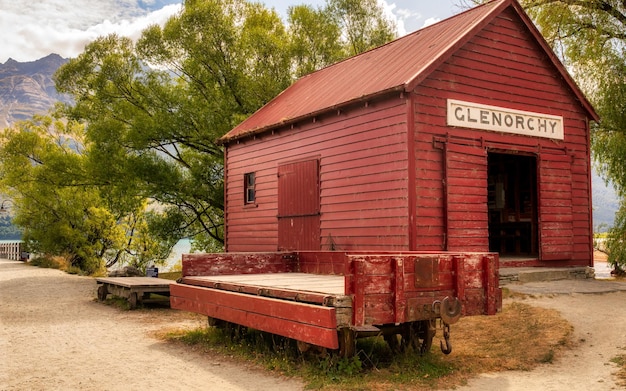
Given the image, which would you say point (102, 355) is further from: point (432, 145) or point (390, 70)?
point (390, 70)

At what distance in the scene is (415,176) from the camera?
38.6 feet

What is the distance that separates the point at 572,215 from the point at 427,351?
8908 mm

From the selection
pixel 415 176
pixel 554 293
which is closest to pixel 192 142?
pixel 415 176

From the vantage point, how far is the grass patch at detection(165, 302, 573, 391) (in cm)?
620

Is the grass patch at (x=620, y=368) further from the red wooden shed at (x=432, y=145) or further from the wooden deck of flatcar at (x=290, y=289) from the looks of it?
the red wooden shed at (x=432, y=145)

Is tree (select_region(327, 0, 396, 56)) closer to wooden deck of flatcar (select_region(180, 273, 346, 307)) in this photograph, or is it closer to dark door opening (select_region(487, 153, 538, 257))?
Answer: dark door opening (select_region(487, 153, 538, 257))

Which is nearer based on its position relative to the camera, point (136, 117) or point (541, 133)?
point (541, 133)

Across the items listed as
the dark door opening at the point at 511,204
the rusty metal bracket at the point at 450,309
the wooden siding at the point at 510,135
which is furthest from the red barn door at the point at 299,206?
the rusty metal bracket at the point at 450,309

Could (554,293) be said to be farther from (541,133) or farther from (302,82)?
(302,82)

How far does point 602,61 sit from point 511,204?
4.97 metres

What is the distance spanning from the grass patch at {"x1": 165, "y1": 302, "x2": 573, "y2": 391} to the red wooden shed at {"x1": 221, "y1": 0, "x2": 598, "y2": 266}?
10.3ft

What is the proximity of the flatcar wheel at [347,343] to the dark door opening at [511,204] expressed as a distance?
12281 mm

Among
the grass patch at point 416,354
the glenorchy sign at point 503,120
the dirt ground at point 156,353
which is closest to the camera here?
the grass patch at point 416,354

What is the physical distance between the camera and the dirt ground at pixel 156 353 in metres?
6.32
